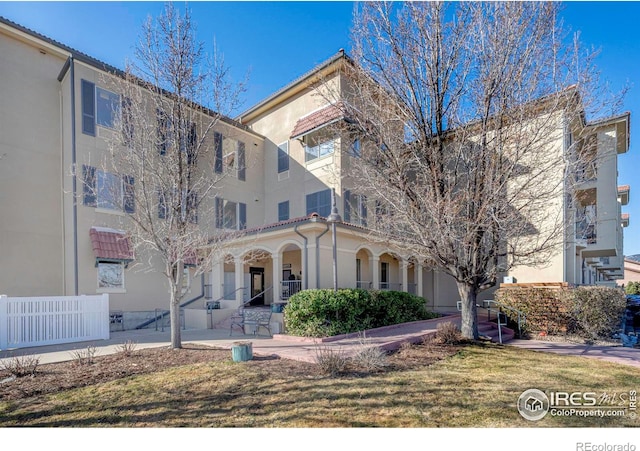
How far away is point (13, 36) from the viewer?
1485 centimetres

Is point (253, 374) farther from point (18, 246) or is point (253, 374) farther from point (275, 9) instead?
point (18, 246)

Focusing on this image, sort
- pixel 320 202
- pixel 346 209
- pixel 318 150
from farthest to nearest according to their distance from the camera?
pixel 318 150, pixel 320 202, pixel 346 209

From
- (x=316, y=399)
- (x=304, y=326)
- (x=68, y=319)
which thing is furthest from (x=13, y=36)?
(x=316, y=399)

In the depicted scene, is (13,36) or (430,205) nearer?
(430,205)

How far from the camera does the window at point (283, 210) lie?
21172 millimetres

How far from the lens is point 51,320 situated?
1080cm

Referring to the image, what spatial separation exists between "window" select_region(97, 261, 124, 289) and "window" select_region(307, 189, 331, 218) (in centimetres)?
978

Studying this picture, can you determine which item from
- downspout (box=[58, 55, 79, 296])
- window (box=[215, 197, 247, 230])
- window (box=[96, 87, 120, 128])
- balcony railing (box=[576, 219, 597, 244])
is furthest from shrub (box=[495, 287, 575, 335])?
window (box=[96, 87, 120, 128])

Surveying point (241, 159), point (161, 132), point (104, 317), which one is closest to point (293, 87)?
point (241, 159)

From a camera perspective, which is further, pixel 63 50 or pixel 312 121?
pixel 312 121

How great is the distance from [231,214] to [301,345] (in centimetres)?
1251

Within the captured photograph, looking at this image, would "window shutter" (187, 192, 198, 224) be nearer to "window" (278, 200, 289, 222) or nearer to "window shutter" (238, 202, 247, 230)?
"window shutter" (238, 202, 247, 230)

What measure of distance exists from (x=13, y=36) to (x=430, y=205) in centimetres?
1852

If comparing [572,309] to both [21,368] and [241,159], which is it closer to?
[21,368]
